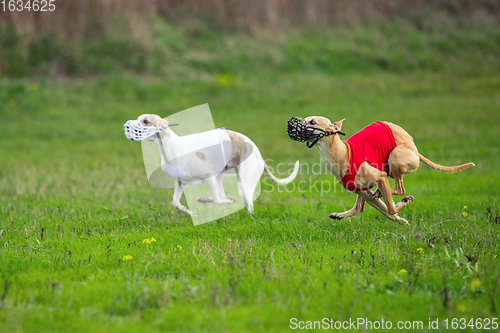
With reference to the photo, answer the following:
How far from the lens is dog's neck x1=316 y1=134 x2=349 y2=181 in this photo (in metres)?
5.41

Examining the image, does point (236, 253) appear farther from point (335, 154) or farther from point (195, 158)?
point (335, 154)

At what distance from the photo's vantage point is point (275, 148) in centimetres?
1401

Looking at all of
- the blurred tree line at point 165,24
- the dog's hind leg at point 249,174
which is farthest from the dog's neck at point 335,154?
the blurred tree line at point 165,24

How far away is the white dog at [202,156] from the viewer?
19.6 feet

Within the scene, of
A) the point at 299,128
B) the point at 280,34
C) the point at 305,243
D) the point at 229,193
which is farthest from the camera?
the point at 280,34

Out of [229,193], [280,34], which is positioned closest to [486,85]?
[280,34]

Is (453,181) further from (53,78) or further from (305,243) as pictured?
(53,78)

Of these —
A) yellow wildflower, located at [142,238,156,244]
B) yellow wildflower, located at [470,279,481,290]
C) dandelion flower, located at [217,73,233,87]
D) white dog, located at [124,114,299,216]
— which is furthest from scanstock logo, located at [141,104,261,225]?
dandelion flower, located at [217,73,233,87]

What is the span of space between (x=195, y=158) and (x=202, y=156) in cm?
12

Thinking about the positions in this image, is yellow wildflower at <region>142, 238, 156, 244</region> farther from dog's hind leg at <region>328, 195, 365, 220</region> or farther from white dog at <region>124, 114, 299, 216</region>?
dog's hind leg at <region>328, 195, 365, 220</region>

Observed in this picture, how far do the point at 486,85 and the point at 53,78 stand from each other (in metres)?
21.5

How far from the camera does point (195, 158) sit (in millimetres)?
6133

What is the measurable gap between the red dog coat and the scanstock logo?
5.57 ft

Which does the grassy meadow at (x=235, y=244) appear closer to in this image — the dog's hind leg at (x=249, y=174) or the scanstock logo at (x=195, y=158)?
the scanstock logo at (x=195, y=158)
